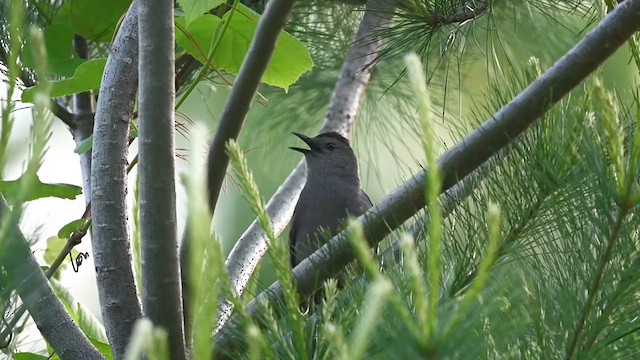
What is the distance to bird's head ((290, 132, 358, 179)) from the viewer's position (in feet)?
9.91

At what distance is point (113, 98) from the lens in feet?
4.84

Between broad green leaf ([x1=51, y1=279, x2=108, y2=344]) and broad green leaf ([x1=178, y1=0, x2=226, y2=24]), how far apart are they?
63 centimetres

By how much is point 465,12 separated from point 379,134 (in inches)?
58.6

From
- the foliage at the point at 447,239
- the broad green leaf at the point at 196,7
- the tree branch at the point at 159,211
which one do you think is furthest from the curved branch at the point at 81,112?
the tree branch at the point at 159,211

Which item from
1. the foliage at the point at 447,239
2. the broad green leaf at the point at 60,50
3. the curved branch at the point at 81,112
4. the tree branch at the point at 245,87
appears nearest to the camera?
the foliage at the point at 447,239

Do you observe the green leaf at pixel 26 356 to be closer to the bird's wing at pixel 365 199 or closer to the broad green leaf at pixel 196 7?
the broad green leaf at pixel 196 7

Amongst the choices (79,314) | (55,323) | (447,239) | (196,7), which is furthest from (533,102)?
(79,314)

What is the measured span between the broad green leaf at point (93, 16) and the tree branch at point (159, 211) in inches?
21.7

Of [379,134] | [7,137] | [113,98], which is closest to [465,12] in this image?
[113,98]

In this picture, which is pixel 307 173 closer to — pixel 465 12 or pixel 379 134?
pixel 379 134

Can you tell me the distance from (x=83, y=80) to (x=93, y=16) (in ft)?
0.76

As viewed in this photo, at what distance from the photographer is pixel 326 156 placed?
3.07m

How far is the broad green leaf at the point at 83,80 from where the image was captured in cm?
154

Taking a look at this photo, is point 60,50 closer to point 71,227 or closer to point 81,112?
point 81,112
